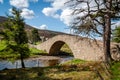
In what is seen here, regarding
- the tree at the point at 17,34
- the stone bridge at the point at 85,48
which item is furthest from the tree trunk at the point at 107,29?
the tree at the point at 17,34

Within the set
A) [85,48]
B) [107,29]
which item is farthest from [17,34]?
[107,29]

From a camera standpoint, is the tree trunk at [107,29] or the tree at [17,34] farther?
the tree at [17,34]

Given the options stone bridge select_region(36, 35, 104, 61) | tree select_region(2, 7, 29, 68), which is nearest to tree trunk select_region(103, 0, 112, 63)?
stone bridge select_region(36, 35, 104, 61)

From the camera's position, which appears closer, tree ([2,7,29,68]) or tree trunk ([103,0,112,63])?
tree trunk ([103,0,112,63])

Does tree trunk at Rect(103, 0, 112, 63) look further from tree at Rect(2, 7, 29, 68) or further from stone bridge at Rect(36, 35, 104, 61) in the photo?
tree at Rect(2, 7, 29, 68)

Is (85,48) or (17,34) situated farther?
(85,48)

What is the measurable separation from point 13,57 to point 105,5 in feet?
55.2

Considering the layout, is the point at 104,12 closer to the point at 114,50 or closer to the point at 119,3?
the point at 119,3

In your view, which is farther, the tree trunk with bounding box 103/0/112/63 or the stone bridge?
the stone bridge

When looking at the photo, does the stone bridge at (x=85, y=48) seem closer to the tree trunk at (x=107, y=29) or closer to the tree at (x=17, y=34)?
the tree trunk at (x=107, y=29)

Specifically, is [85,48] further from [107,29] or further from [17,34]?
[107,29]

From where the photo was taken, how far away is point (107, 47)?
78.8 feet

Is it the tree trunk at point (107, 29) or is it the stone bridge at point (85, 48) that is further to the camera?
the stone bridge at point (85, 48)

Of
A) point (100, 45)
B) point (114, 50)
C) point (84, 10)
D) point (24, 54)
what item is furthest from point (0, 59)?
point (84, 10)
